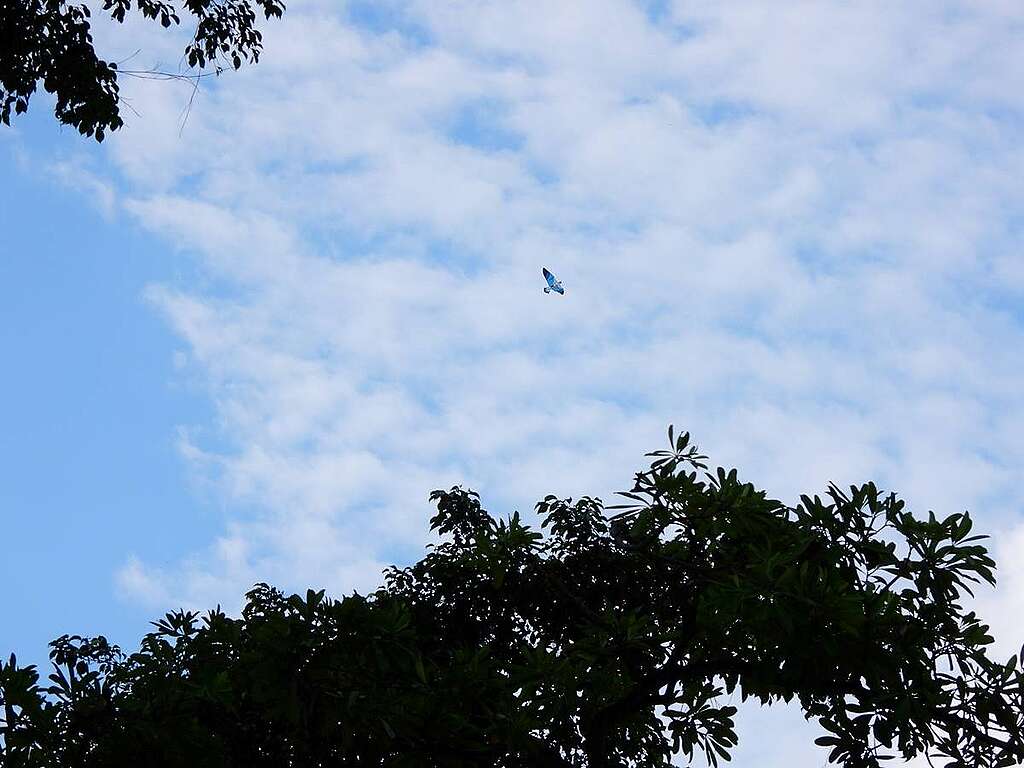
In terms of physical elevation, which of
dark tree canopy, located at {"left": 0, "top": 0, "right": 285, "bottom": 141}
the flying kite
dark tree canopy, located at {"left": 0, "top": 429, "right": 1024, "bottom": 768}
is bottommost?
dark tree canopy, located at {"left": 0, "top": 429, "right": 1024, "bottom": 768}

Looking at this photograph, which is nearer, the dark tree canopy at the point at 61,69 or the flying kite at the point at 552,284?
the dark tree canopy at the point at 61,69

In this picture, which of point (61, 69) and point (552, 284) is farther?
point (552, 284)

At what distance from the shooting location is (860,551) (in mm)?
7746

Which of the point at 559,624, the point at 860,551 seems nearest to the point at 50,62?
the point at 559,624

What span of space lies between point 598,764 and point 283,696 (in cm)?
230

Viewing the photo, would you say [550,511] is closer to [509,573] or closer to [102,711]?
[509,573]

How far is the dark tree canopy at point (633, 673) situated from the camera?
714 centimetres

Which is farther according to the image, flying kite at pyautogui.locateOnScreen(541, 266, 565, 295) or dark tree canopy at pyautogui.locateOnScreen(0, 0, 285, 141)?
flying kite at pyautogui.locateOnScreen(541, 266, 565, 295)

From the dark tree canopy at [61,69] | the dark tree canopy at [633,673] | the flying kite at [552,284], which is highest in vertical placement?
the flying kite at [552,284]

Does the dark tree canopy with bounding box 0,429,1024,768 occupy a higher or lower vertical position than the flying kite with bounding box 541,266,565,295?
lower

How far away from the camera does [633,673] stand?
27.2ft

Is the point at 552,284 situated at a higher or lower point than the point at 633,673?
higher

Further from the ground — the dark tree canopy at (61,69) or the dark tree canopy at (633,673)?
the dark tree canopy at (61,69)

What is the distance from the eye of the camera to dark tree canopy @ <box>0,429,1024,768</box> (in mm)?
7137
